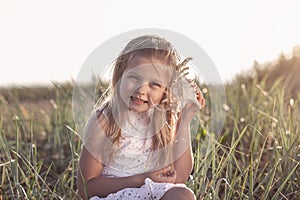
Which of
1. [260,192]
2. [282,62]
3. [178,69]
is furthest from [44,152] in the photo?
[282,62]

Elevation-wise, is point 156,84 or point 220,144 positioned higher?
point 156,84

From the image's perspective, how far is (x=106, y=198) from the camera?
58.1 inches

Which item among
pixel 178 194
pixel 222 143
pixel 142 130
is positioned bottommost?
pixel 222 143

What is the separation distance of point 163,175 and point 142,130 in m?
0.13

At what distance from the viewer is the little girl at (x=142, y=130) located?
4.76ft

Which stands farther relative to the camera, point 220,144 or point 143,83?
point 220,144

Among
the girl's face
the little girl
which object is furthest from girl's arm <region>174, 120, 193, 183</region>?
the girl's face

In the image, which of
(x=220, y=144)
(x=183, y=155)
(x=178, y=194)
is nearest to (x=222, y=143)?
(x=220, y=144)

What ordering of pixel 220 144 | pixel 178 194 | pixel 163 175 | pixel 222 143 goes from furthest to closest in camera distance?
pixel 222 143, pixel 220 144, pixel 163 175, pixel 178 194

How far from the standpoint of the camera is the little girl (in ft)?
4.76

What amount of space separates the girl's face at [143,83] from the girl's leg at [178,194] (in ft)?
0.69

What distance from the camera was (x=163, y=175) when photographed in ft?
5.04

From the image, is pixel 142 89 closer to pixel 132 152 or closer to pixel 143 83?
pixel 143 83

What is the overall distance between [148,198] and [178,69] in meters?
0.32
